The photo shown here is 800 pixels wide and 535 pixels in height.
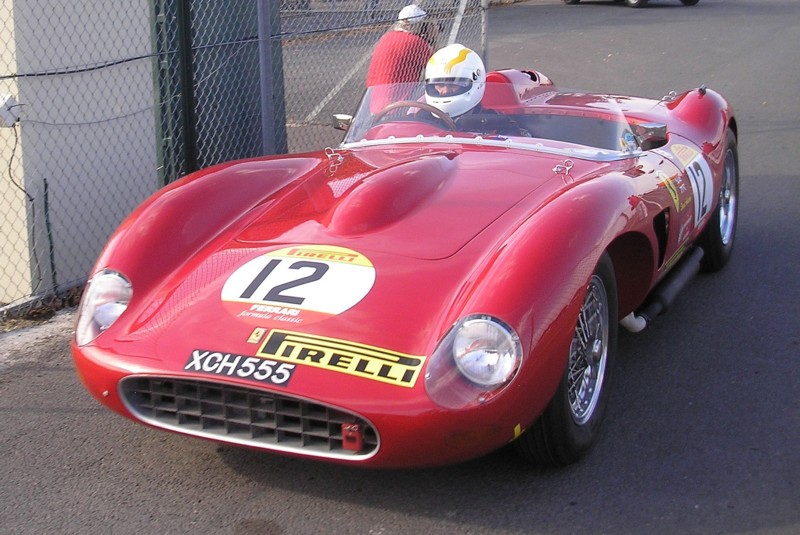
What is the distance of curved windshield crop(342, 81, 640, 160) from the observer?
4484mm

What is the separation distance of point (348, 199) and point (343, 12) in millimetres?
3729

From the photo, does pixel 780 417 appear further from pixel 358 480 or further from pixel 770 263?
pixel 770 263

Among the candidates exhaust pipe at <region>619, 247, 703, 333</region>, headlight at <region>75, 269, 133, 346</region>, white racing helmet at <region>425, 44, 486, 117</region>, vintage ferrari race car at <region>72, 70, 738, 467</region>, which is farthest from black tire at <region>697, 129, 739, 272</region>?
headlight at <region>75, 269, 133, 346</region>

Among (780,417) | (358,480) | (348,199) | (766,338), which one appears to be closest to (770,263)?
(766,338)

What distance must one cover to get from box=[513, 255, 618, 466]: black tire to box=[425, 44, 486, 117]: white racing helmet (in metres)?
1.49

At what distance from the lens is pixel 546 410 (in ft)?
10.5

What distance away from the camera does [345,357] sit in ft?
9.93

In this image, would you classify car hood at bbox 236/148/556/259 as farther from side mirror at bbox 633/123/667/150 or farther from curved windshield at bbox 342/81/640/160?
side mirror at bbox 633/123/667/150

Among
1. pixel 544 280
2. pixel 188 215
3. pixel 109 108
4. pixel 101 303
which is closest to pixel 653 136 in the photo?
pixel 544 280

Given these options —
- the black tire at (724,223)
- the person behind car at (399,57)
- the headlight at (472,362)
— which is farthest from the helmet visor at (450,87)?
the person behind car at (399,57)

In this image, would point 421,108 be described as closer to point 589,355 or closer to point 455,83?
point 455,83

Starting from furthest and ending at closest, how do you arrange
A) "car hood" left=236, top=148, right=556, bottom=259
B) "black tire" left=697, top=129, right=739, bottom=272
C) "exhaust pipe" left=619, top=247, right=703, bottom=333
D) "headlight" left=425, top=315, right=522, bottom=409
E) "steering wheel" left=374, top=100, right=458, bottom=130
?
"black tire" left=697, top=129, right=739, bottom=272 < "steering wheel" left=374, top=100, right=458, bottom=130 < "exhaust pipe" left=619, top=247, right=703, bottom=333 < "car hood" left=236, top=148, right=556, bottom=259 < "headlight" left=425, top=315, right=522, bottom=409

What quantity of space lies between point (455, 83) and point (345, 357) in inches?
85.9

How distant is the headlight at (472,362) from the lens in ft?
9.57
